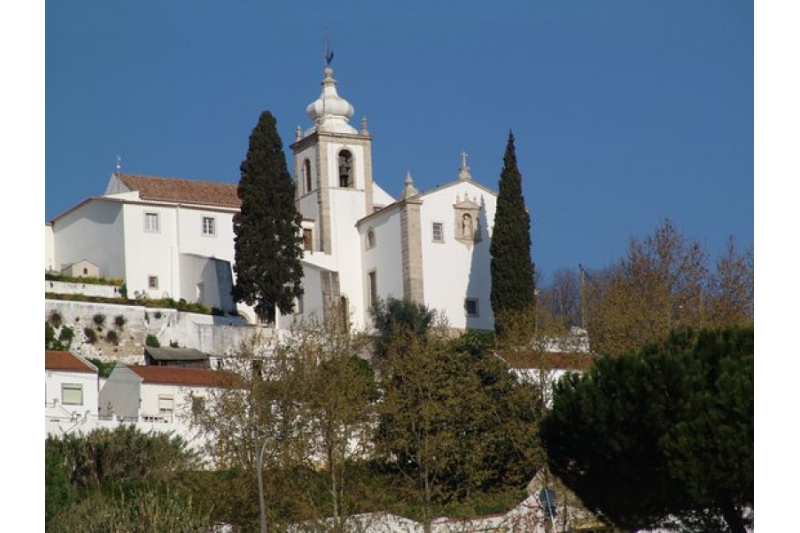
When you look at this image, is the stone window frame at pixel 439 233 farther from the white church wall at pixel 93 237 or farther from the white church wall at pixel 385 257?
the white church wall at pixel 93 237

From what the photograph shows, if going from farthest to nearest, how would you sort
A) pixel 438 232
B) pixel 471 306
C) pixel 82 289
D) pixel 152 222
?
pixel 438 232 < pixel 471 306 < pixel 152 222 < pixel 82 289

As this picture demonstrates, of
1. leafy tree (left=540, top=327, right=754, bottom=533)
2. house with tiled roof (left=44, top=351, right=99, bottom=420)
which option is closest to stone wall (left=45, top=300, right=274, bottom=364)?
house with tiled roof (left=44, top=351, right=99, bottom=420)

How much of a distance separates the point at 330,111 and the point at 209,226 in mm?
7591

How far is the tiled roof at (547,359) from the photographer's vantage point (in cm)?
3503

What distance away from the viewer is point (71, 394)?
39469mm

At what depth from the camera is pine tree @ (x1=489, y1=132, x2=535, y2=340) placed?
48344mm

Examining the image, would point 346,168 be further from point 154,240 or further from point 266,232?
point 266,232

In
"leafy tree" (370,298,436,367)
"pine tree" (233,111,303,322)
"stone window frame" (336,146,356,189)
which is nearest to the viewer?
"pine tree" (233,111,303,322)

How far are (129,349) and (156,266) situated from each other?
17.1 feet

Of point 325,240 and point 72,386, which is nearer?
point 72,386

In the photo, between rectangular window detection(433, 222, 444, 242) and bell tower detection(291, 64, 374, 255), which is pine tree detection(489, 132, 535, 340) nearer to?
rectangular window detection(433, 222, 444, 242)

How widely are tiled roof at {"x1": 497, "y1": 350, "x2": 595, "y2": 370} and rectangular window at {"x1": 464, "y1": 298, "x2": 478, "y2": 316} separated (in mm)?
14729

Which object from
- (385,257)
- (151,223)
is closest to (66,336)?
(151,223)
